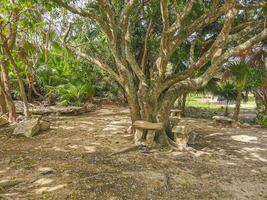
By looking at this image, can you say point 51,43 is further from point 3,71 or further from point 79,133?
point 79,133

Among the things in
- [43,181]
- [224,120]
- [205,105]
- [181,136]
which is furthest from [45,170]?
[205,105]

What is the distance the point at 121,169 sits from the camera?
4996mm

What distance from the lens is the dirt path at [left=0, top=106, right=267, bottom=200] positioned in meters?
4.11

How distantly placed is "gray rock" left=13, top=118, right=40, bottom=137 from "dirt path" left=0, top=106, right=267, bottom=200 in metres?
0.21

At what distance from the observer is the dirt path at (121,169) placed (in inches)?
162

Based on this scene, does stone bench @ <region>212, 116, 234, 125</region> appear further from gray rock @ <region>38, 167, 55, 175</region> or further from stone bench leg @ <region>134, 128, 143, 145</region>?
gray rock @ <region>38, 167, 55, 175</region>

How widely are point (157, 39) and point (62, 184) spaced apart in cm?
779

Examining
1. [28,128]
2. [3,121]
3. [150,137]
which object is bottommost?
[150,137]

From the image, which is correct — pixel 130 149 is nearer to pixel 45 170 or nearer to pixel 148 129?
pixel 148 129

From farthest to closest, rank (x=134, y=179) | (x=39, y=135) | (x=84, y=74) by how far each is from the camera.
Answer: (x=84, y=74)
(x=39, y=135)
(x=134, y=179)

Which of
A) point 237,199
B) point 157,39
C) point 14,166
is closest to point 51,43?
point 157,39

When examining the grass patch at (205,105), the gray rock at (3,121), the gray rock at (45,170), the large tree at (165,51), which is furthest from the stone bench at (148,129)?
the grass patch at (205,105)

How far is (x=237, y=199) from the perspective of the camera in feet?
13.5

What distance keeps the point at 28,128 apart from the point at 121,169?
134 inches
